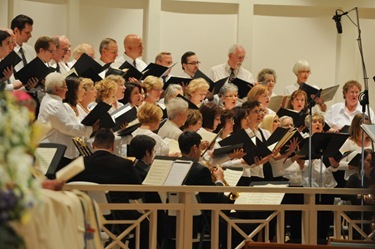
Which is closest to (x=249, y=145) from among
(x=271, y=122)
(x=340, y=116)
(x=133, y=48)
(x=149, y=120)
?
(x=149, y=120)

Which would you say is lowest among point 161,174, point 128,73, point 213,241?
point 213,241

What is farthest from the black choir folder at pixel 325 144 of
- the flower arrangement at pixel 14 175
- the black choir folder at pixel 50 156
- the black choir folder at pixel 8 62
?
the flower arrangement at pixel 14 175

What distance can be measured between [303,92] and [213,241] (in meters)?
3.90

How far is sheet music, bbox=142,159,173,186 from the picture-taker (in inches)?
293

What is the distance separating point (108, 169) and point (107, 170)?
0.01m

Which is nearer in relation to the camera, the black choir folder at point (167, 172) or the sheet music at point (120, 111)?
the black choir folder at point (167, 172)

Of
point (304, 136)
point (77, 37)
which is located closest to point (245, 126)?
point (304, 136)

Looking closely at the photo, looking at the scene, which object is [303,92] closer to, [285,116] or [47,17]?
[285,116]

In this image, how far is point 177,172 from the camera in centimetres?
745

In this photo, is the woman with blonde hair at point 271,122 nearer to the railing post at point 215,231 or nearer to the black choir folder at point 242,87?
the black choir folder at point 242,87

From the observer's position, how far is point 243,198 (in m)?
7.80

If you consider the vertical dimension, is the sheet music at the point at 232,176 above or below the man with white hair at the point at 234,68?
below

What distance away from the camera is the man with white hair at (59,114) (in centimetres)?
856

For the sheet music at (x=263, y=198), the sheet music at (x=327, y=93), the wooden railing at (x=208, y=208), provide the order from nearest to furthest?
the wooden railing at (x=208, y=208)
the sheet music at (x=263, y=198)
the sheet music at (x=327, y=93)
